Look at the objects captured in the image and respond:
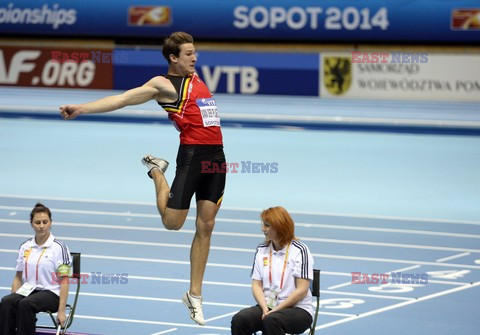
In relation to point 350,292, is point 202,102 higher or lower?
higher

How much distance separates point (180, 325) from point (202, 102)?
6.58 feet

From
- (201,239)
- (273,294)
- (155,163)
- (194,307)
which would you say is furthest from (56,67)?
(273,294)

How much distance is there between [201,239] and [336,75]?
17456 millimetres

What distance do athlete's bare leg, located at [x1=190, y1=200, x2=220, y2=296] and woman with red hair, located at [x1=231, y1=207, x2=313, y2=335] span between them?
1.76 feet

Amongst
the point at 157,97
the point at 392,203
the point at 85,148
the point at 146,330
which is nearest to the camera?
the point at 157,97

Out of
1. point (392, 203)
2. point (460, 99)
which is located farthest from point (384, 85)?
point (392, 203)

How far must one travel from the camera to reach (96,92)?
25.3 metres

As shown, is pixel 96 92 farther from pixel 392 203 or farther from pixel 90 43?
pixel 392 203

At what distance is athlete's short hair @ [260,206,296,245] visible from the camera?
20.3 ft

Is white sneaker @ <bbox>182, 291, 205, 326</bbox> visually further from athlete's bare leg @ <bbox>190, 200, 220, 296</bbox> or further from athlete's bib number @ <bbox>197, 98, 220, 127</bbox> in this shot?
athlete's bib number @ <bbox>197, 98, 220, 127</bbox>

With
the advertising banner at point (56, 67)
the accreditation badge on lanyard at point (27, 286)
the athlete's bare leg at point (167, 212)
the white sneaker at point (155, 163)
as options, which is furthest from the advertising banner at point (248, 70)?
the accreditation badge on lanyard at point (27, 286)

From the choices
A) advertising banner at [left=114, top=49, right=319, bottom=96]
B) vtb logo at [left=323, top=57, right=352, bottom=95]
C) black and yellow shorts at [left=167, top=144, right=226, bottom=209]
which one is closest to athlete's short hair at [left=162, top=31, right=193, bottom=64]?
black and yellow shorts at [left=167, top=144, right=226, bottom=209]

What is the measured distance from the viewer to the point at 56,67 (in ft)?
85.0

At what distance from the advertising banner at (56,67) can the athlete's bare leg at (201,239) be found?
61.8ft
